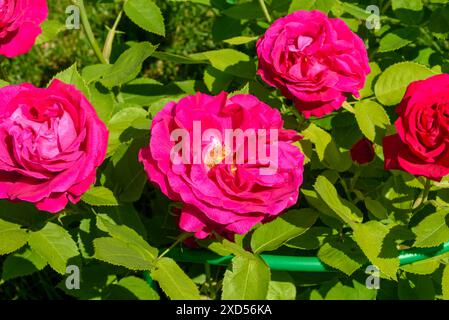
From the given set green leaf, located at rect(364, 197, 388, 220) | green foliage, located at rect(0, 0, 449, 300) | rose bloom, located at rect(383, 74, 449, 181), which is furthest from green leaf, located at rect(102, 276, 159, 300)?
rose bloom, located at rect(383, 74, 449, 181)

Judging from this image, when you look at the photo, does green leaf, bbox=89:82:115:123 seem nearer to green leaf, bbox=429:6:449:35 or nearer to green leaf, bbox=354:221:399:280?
green leaf, bbox=354:221:399:280

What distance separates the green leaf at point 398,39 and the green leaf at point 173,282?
70 centimetres

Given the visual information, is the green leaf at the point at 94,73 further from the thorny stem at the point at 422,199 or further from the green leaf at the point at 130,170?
the thorny stem at the point at 422,199

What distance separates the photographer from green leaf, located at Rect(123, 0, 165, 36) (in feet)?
4.51

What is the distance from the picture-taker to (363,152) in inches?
46.3

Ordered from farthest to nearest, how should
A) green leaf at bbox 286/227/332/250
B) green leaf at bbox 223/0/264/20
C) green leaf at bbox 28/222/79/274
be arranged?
1. green leaf at bbox 223/0/264/20
2. green leaf at bbox 286/227/332/250
3. green leaf at bbox 28/222/79/274

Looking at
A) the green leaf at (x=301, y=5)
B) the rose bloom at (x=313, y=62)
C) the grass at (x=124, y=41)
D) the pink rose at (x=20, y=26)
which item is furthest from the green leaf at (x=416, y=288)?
the grass at (x=124, y=41)

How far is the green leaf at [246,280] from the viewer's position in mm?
1046

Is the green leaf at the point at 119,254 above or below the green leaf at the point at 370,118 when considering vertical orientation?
below

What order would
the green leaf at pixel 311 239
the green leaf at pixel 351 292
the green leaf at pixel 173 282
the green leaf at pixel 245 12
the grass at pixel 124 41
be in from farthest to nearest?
the grass at pixel 124 41, the green leaf at pixel 245 12, the green leaf at pixel 351 292, the green leaf at pixel 311 239, the green leaf at pixel 173 282

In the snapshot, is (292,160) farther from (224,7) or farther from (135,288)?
(224,7)

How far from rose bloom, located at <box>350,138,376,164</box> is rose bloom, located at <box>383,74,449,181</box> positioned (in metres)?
0.18
